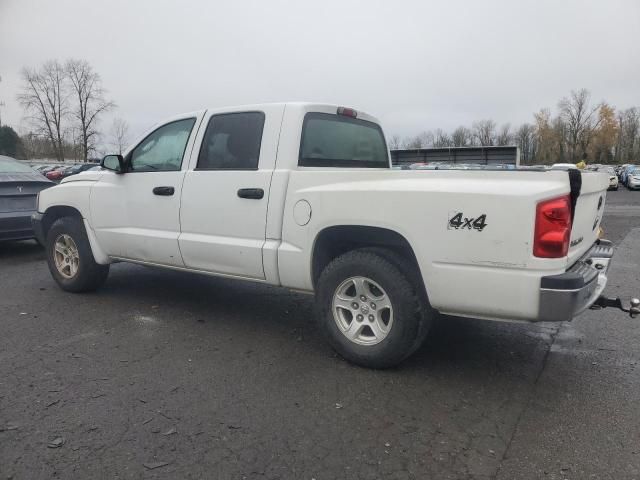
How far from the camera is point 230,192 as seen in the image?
4156 millimetres

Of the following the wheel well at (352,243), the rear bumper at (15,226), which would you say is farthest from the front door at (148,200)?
the rear bumper at (15,226)

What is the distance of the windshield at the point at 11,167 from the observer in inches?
325

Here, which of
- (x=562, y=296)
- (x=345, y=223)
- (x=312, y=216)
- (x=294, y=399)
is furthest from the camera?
(x=312, y=216)

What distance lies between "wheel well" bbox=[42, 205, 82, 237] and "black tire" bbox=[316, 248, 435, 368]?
3.30 meters

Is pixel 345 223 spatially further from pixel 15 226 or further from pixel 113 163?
pixel 15 226

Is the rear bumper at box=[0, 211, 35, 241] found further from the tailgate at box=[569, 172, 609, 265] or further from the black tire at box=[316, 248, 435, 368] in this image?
the tailgate at box=[569, 172, 609, 265]

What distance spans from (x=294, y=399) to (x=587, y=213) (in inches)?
92.9

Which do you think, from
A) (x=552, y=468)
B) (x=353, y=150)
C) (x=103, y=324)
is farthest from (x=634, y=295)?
(x=103, y=324)

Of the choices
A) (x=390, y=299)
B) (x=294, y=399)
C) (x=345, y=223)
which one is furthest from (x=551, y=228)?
(x=294, y=399)

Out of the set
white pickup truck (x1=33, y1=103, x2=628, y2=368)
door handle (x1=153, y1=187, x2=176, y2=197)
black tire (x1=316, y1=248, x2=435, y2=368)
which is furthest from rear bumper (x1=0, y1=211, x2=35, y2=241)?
black tire (x1=316, y1=248, x2=435, y2=368)

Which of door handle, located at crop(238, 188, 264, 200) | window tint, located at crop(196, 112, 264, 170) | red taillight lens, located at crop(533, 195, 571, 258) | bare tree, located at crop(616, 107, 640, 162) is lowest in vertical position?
red taillight lens, located at crop(533, 195, 571, 258)

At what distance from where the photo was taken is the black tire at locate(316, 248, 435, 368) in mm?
3357

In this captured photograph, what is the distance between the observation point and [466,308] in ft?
10.4

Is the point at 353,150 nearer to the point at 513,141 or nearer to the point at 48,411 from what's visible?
the point at 48,411
